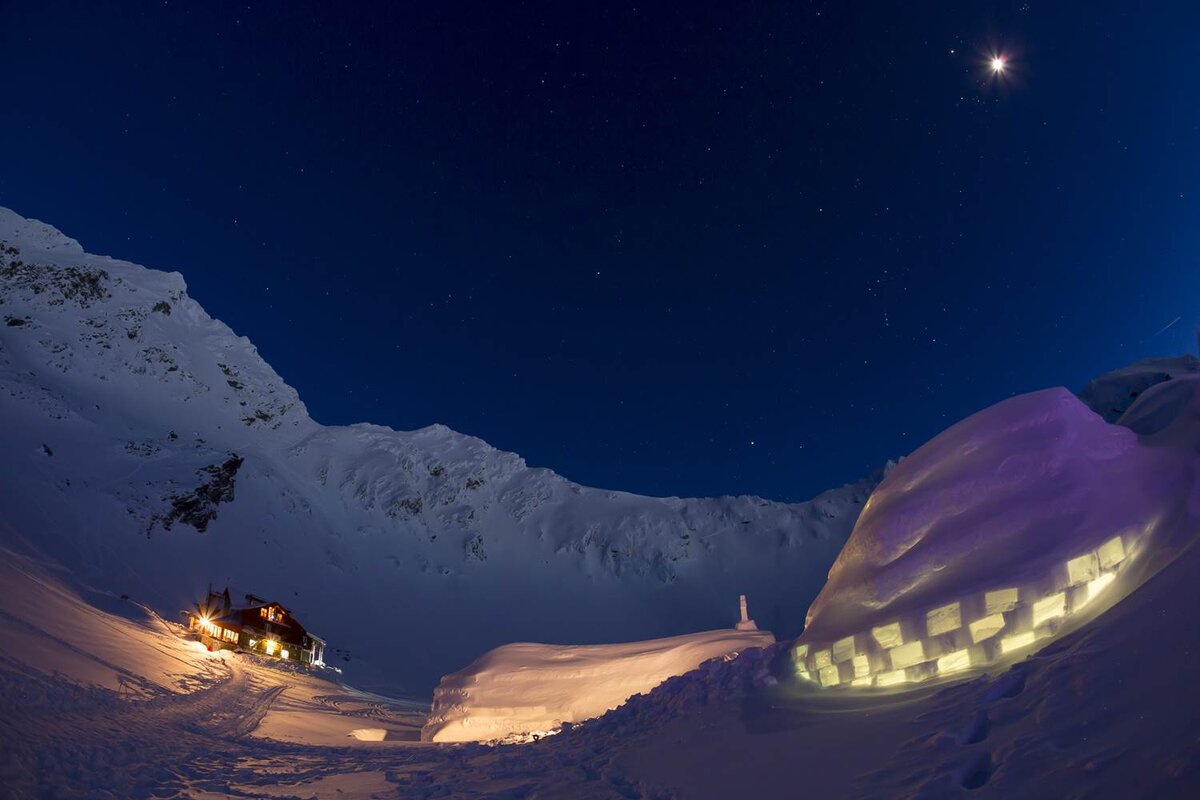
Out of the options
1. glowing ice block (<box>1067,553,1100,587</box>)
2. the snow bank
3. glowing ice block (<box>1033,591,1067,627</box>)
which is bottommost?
the snow bank

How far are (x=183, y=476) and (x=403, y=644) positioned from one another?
2397cm

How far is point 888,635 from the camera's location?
30.3 ft

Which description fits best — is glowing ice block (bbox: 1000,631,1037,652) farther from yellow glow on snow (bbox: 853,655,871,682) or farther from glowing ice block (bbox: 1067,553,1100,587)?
yellow glow on snow (bbox: 853,655,871,682)

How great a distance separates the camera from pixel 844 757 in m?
7.07

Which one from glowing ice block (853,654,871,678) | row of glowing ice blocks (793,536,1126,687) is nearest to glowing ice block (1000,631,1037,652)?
row of glowing ice blocks (793,536,1126,687)

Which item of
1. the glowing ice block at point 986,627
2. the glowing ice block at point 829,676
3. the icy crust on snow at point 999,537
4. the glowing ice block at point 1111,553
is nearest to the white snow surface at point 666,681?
the icy crust on snow at point 999,537

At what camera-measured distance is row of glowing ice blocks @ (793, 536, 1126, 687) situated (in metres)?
8.30

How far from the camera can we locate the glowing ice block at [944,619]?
8695 millimetres

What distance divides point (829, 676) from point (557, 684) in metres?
11.2

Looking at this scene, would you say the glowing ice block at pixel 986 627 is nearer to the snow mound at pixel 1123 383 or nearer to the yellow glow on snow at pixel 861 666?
the yellow glow on snow at pixel 861 666

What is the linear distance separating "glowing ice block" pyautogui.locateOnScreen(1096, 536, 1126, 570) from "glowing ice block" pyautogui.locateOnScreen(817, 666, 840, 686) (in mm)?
3750

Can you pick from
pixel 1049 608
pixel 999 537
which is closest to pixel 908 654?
pixel 1049 608

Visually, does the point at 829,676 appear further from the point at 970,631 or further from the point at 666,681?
the point at 666,681

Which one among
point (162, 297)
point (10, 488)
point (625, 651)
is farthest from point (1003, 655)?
point (162, 297)
